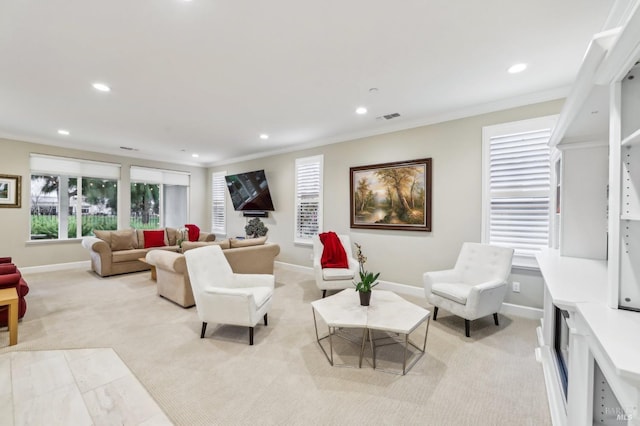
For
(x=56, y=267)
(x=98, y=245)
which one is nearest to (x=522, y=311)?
(x=98, y=245)

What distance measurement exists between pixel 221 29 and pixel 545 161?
144 inches

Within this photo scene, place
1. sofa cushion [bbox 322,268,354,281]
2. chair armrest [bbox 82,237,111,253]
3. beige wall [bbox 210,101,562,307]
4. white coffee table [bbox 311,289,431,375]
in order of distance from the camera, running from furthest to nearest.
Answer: chair armrest [bbox 82,237,111,253], sofa cushion [bbox 322,268,354,281], beige wall [bbox 210,101,562,307], white coffee table [bbox 311,289,431,375]

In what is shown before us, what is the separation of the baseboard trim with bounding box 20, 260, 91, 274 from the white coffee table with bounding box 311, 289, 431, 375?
6075 millimetres

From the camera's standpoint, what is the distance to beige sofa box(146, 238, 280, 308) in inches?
139

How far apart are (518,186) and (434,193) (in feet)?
3.26

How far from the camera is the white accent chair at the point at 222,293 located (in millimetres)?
2607

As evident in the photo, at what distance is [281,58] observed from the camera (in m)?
2.49

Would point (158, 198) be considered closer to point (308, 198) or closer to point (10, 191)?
point (10, 191)

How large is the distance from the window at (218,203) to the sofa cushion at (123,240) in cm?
213

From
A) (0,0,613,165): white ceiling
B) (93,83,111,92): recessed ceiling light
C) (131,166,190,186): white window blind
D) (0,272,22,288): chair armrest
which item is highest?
(0,0,613,165): white ceiling

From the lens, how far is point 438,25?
6.70ft

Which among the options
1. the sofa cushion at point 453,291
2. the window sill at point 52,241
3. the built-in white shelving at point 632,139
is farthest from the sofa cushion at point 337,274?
the window sill at point 52,241

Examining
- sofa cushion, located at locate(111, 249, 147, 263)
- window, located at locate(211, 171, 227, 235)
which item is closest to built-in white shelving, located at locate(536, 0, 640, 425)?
sofa cushion, located at locate(111, 249, 147, 263)

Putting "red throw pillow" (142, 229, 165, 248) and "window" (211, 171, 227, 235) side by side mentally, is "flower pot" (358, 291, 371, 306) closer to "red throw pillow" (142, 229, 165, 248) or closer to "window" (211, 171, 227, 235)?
"red throw pillow" (142, 229, 165, 248)
